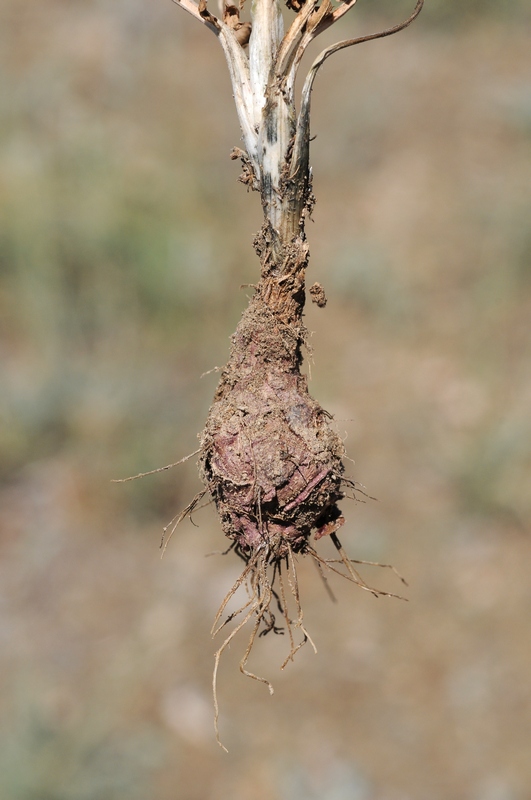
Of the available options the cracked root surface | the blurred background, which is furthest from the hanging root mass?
the blurred background

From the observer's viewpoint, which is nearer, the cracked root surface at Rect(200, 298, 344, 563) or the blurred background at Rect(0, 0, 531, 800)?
the cracked root surface at Rect(200, 298, 344, 563)

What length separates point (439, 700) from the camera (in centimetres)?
472

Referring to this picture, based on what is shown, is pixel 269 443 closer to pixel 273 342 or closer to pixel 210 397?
pixel 273 342

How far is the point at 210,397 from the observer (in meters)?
6.08

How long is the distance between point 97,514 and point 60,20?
665 centimetres

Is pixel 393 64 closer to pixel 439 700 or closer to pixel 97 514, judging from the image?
pixel 97 514

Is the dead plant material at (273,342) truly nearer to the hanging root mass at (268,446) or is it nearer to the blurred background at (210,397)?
the hanging root mass at (268,446)

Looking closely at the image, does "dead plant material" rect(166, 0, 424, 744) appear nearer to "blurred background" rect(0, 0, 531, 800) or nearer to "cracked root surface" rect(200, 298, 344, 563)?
"cracked root surface" rect(200, 298, 344, 563)

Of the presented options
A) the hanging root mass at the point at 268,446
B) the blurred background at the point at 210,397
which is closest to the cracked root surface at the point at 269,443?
the hanging root mass at the point at 268,446

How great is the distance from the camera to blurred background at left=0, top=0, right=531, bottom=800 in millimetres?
4547

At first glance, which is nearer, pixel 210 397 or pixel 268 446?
pixel 268 446

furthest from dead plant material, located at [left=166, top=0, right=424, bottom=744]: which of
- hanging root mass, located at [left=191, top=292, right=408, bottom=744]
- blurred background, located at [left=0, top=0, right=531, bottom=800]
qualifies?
blurred background, located at [left=0, top=0, right=531, bottom=800]

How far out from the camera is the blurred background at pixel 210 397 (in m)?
4.55

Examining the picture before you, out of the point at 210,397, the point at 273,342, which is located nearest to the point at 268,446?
the point at 273,342
